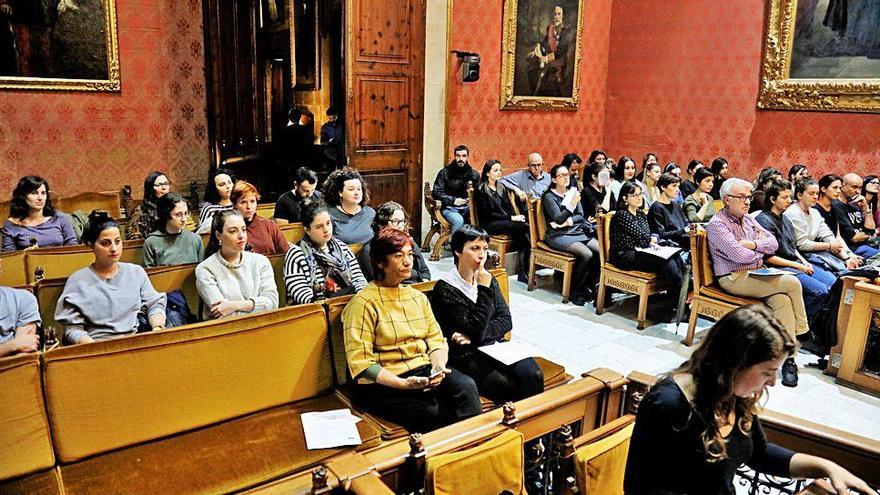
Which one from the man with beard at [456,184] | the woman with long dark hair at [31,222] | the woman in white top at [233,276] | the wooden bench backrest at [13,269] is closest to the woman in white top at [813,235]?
the man with beard at [456,184]

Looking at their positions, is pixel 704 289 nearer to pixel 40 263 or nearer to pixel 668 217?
pixel 668 217

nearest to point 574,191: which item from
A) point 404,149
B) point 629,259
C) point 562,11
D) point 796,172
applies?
point 629,259

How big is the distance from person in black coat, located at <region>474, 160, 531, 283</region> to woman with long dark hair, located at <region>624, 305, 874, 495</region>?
515 centimetres

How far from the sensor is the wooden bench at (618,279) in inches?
221

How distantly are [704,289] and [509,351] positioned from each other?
2537 mm

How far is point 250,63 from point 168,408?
7.46 m

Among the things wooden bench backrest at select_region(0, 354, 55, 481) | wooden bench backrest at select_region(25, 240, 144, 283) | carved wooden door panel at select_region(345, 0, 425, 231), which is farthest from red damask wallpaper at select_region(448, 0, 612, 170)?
wooden bench backrest at select_region(0, 354, 55, 481)

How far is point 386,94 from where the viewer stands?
7785 millimetres

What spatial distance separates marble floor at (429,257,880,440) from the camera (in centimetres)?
420

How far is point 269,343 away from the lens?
293 centimetres

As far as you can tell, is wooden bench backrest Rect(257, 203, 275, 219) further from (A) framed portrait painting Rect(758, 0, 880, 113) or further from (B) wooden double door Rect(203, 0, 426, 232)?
(A) framed portrait painting Rect(758, 0, 880, 113)

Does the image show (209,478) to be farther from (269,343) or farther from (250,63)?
(250,63)

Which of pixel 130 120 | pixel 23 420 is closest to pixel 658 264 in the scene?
pixel 23 420

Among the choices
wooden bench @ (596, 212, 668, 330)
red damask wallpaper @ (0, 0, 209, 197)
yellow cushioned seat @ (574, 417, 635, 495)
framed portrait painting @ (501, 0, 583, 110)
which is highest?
framed portrait painting @ (501, 0, 583, 110)
